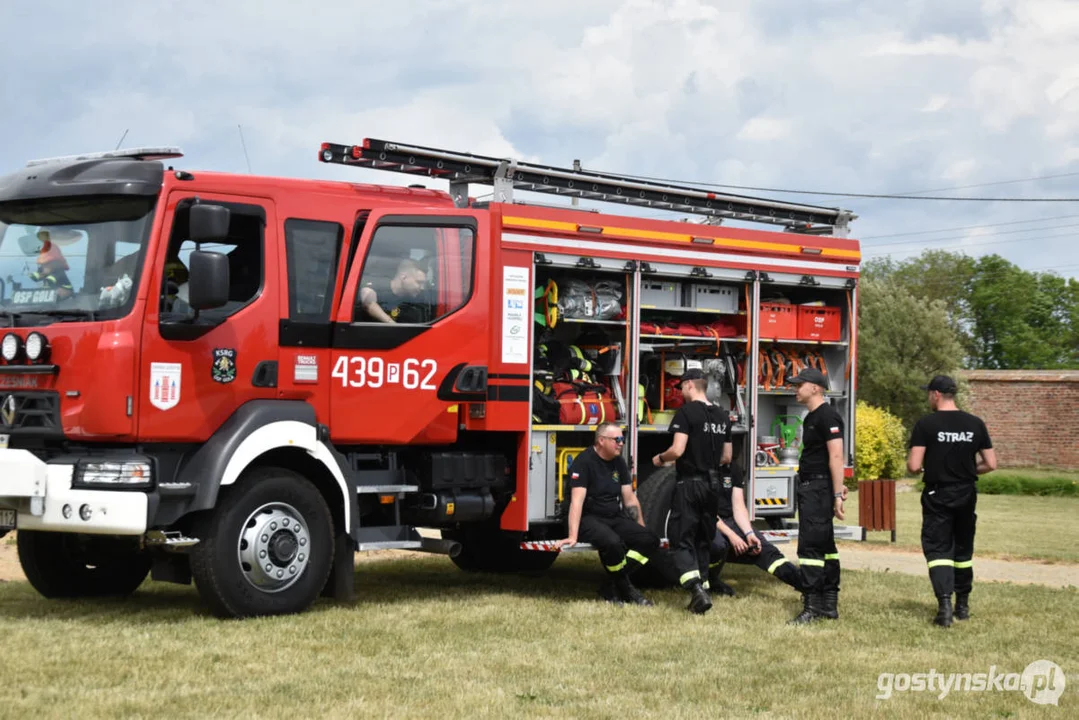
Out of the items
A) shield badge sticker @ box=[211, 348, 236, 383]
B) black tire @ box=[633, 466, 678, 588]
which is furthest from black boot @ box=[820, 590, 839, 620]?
shield badge sticker @ box=[211, 348, 236, 383]

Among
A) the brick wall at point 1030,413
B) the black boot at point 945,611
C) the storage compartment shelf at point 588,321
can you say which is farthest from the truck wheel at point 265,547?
the brick wall at point 1030,413

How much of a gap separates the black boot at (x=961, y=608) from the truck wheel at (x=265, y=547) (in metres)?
4.52

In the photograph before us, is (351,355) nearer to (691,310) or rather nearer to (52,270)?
(52,270)

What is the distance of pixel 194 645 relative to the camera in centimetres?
826

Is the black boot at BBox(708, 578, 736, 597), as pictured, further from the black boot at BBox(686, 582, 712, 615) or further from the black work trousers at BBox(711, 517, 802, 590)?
the black boot at BBox(686, 582, 712, 615)

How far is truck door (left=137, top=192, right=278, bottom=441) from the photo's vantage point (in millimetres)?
8914

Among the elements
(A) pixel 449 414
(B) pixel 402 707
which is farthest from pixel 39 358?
(B) pixel 402 707

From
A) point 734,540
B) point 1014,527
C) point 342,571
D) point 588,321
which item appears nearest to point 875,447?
point 1014,527

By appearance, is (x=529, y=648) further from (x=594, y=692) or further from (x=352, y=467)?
(x=352, y=467)

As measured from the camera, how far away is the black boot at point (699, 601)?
10.2 meters

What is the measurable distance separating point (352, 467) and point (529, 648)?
2.32 meters

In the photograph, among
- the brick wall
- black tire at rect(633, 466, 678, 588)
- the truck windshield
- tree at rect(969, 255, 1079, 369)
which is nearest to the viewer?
the truck windshield

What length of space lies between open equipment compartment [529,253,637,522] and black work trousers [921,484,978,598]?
252 centimetres

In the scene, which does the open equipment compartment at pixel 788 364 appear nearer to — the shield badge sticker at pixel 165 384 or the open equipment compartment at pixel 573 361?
the open equipment compartment at pixel 573 361
